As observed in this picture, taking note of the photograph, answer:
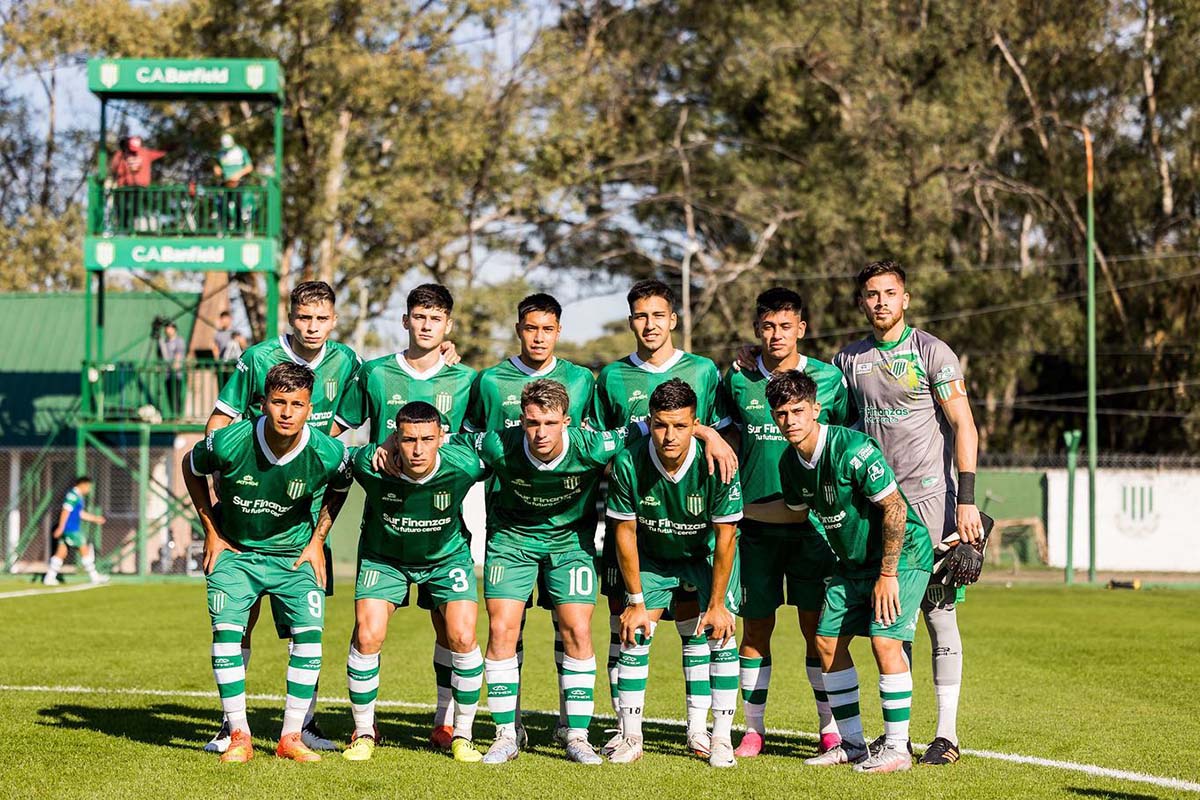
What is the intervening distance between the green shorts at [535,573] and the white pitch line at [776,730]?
1.42 metres

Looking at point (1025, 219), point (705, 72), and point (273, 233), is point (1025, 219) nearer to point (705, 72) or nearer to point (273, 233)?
point (705, 72)

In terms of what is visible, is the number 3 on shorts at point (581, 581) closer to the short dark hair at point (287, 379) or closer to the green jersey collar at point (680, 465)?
the green jersey collar at point (680, 465)

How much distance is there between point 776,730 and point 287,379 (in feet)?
11.4

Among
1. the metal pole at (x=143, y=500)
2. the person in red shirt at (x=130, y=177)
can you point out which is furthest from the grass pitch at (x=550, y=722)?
the person in red shirt at (x=130, y=177)

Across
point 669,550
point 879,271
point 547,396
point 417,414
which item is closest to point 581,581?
point 669,550

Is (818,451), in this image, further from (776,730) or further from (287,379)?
(287,379)

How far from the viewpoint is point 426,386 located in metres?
7.86

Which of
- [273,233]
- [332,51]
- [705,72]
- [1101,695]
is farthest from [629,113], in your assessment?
[1101,695]

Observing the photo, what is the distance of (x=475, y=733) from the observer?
8195 mm

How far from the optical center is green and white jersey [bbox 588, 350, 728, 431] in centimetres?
776

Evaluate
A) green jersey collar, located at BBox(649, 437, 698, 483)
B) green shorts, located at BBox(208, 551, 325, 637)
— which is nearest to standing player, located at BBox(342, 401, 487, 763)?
green shorts, located at BBox(208, 551, 325, 637)

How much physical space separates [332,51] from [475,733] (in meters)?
25.0

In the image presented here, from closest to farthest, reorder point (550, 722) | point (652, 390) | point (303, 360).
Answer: point (652, 390) < point (303, 360) < point (550, 722)

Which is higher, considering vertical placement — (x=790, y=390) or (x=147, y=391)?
(x=147, y=391)
